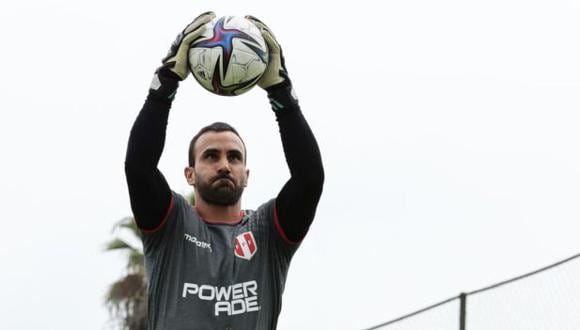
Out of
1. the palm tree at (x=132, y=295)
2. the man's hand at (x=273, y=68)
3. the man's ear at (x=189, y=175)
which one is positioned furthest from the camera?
the palm tree at (x=132, y=295)

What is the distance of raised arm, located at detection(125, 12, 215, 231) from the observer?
18.7ft

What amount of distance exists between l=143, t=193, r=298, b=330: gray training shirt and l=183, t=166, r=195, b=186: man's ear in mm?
166

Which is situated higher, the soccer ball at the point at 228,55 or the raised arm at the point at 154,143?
the soccer ball at the point at 228,55

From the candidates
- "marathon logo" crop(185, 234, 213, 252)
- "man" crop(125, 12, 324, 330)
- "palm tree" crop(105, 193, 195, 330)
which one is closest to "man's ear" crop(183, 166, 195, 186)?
"man" crop(125, 12, 324, 330)

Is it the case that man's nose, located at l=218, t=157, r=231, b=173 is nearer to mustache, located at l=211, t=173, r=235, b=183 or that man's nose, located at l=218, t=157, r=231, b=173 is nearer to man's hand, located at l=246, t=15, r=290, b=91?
mustache, located at l=211, t=173, r=235, b=183

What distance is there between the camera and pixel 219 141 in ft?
19.7

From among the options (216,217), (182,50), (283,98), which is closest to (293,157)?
(283,98)

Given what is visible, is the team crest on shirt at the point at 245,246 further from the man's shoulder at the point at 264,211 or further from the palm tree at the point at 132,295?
the palm tree at the point at 132,295

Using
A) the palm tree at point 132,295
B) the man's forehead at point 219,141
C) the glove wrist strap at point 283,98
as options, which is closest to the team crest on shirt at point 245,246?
the man's forehead at point 219,141

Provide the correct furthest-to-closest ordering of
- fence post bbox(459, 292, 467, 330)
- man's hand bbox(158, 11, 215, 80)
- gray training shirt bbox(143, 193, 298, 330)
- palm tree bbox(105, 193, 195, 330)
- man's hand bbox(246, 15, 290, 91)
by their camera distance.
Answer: palm tree bbox(105, 193, 195, 330) → fence post bbox(459, 292, 467, 330) → man's hand bbox(246, 15, 290, 91) → man's hand bbox(158, 11, 215, 80) → gray training shirt bbox(143, 193, 298, 330)

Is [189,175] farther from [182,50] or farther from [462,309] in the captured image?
[462,309]

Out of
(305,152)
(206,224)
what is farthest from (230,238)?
(305,152)

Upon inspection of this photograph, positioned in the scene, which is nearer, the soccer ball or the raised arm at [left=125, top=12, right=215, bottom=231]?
the raised arm at [left=125, top=12, right=215, bottom=231]

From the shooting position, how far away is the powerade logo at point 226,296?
565cm
